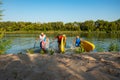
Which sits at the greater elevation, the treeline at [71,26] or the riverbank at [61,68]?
the riverbank at [61,68]

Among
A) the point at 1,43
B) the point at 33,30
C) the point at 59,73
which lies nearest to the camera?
the point at 59,73

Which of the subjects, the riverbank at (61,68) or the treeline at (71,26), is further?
the treeline at (71,26)

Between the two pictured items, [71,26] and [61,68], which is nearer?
[61,68]

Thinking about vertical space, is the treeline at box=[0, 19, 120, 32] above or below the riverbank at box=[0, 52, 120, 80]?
below

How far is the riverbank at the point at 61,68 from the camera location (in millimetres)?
6086

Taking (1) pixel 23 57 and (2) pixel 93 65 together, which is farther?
(1) pixel 23 57

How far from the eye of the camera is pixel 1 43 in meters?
11.2

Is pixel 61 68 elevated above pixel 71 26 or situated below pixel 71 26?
above

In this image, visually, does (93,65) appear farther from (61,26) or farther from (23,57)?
(61,26)

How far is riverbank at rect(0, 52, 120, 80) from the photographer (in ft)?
20.0

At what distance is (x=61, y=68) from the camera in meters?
6.59

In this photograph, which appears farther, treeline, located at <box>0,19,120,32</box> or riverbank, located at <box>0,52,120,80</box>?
treeline, located at <box>0,19,120,32</box>

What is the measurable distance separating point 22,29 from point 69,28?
18549 mm

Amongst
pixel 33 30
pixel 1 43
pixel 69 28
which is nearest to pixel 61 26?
pixel 69 28
